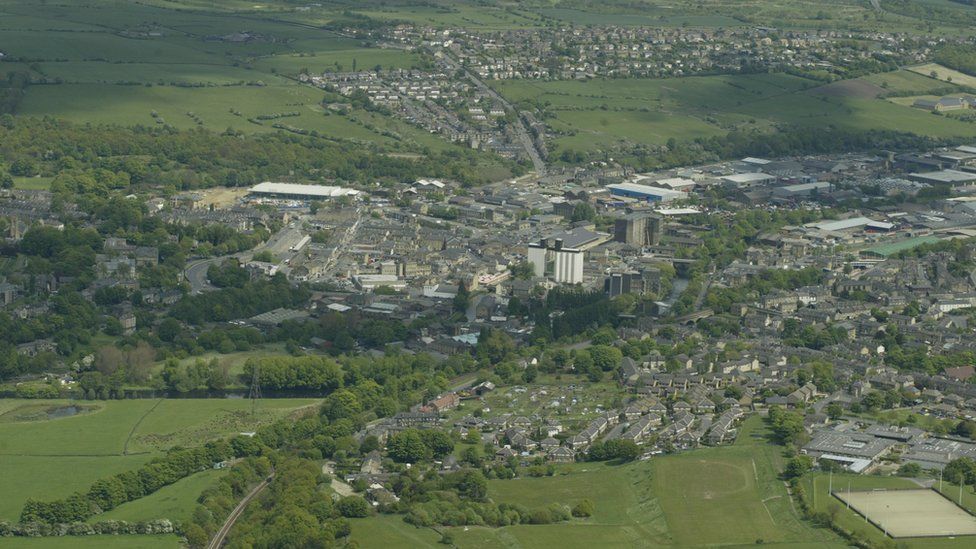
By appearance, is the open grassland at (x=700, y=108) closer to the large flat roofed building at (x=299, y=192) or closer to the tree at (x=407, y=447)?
the large flat roofed building at (x=299, y=192)

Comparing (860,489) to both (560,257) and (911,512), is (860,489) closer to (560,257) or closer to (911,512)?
(911,512)

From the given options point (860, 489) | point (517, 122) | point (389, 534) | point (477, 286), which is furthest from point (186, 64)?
point (860, 489)

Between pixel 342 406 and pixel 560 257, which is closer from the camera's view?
pixel 342 406

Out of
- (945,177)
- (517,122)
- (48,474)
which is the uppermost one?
(48,474)

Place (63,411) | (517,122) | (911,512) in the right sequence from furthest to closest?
(517,122) < (63,411) < (911,512)

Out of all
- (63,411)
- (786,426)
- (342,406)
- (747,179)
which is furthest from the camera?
→ (747,179)

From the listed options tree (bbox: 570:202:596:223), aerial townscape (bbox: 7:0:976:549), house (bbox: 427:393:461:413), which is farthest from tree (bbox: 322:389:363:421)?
tree (bbox: 570:202:596:223)

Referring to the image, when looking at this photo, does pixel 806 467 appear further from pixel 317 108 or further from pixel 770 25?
pixel 770 25

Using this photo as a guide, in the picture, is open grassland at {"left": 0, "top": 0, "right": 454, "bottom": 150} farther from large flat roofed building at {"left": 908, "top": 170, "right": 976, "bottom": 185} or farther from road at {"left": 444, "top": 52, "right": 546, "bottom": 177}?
large flat roofed building at {"left": 908, "top": 170, "right": 976, "bottom": 185}
